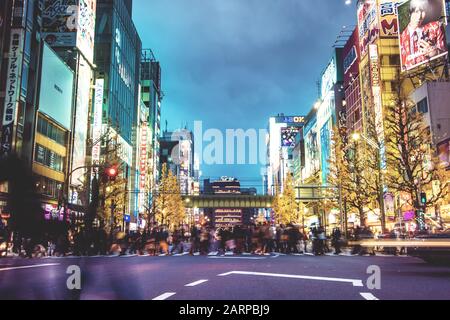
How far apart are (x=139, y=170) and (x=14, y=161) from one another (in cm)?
6584

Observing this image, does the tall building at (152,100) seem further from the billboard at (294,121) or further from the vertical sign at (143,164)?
the billboard at (294,121)

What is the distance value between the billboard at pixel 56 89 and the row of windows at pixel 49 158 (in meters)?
3.08

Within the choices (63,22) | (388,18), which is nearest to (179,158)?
(63,22)

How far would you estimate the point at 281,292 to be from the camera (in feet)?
24.8

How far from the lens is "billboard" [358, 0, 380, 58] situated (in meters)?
48.9

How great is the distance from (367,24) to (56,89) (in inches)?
1291

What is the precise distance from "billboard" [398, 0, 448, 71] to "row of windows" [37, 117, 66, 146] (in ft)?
104

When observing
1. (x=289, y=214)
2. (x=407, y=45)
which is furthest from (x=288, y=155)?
(x=407, y=45)

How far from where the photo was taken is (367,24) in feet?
167

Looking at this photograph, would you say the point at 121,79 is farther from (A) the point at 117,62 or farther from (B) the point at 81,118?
(B) the point at 81,118

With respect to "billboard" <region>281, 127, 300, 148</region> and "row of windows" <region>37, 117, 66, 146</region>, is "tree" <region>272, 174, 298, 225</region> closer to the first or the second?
"row of windows" <region>37, 117, 66, 146</region>

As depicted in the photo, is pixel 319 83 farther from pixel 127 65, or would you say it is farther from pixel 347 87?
pixel 127 65

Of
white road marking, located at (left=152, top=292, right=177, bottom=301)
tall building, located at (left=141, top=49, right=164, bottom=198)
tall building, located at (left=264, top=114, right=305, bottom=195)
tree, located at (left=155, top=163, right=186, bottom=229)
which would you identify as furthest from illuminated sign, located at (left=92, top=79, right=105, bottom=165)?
tall building, located at (left=264, top=114, right=305, bottom=195)
